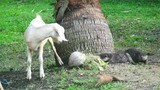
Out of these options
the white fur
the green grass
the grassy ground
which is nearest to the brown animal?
the grassy ground

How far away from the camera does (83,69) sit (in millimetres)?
8094

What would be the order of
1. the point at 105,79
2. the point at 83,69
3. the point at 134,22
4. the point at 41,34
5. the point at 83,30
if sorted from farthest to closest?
the point at 134,22
the point at 83,30
the point at 83,69
the point at 41,34
the point at 105,79

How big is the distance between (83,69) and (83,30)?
38.8 inches

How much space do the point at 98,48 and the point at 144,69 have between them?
1085mm

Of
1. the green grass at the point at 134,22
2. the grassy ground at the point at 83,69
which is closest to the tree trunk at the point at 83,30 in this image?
the grassy ground at the point at 83,69

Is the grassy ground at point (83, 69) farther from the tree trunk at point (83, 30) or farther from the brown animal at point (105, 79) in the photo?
the tree trunk at point (83, 30)

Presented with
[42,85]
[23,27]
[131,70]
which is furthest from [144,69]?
[23,27]

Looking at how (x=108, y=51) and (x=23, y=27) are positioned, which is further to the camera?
(x=23, y=27)

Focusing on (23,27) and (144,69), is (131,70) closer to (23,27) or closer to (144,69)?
(144,69)

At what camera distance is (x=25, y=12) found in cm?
1805

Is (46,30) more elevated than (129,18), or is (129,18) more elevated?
(46,30)

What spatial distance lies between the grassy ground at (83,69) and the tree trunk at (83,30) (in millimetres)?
573

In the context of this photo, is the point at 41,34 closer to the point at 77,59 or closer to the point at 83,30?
the point at 77,59

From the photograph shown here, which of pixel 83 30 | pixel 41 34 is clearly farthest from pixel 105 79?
pixel 83 30
